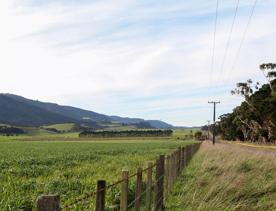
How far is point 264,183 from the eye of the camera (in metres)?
13.4

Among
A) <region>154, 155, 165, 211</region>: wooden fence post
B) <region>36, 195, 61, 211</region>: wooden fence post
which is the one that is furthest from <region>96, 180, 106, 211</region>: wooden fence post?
<region>154, 155, 165, 211</region>: wooden fence post

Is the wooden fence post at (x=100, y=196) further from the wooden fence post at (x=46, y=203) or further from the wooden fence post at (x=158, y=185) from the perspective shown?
the wooden fence post at (x=158, y=185)

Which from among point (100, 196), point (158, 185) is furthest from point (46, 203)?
point (158, 185)

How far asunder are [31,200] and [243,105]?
301 feet

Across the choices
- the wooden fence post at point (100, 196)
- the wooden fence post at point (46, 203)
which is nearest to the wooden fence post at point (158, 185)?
the wooden fence post at point (100, 196)

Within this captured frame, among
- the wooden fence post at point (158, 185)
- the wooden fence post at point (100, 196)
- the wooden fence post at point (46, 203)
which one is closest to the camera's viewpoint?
the wooden fence post at point (46, 203)

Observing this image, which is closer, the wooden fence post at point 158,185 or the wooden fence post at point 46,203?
the wooden fence post at point 46,203

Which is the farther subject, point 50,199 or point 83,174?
point 83,174

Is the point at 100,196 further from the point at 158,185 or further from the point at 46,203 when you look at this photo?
the point at 158,185

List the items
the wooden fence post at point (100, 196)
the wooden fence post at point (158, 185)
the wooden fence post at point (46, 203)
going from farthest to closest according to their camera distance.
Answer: the wooden fence post at point (158, 185) < the wooden fence post at point (100, 196) < the wooden fence post at point (46, 203)

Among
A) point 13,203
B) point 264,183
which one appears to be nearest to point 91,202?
point 13,203

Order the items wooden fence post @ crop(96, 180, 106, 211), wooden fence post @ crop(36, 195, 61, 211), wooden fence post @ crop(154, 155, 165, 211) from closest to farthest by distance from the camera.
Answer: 1. wooden fence post @ crop(36, 195, 61, 211)
2. wooden fence post @ crop(96, 180, 106, 211)
3. wooden fence post @ crop(154, 155, 165, 211)

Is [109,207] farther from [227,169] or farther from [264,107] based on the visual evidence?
[264,107]

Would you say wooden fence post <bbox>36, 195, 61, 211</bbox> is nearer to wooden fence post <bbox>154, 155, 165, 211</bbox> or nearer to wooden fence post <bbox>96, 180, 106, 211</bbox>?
wooden fence post <bbox>96, 180, 106, 211</bbox>
